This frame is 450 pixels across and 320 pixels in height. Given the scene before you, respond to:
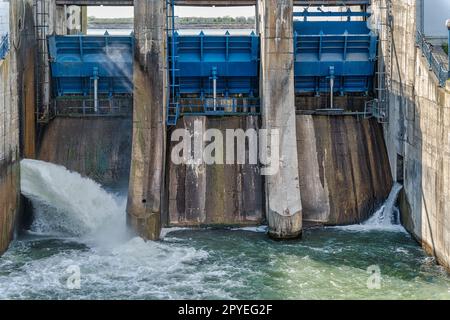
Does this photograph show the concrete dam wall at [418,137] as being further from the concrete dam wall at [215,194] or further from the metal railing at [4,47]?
the metal railing at [4,47]

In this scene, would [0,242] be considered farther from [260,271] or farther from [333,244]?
[333,244]

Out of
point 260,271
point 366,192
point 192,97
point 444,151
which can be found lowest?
point 260,271

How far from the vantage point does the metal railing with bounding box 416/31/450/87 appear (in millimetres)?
19438

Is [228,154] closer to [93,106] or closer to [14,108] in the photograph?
[93,106]

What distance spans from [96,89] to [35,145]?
9.65 feet

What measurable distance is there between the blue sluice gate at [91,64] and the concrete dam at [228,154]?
5 centimetres

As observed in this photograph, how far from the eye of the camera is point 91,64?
25766mm

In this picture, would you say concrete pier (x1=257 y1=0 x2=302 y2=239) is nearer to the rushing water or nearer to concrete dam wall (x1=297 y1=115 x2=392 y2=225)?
the rushing water

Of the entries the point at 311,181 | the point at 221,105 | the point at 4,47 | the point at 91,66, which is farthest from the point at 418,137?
the point at 4,47

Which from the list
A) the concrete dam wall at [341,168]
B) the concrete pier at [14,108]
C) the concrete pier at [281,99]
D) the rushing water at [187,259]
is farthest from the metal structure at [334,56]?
the concrete pier at [14,108]

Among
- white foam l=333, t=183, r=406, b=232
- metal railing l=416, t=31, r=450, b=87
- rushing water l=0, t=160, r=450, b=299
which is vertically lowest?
rushing water l=0, t=160, r=450, b=299

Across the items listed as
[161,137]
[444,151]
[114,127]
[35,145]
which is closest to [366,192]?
[444,151]

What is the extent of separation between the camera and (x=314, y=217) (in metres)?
23.4

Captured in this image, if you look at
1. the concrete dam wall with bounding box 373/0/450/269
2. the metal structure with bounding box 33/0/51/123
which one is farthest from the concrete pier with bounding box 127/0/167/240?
the concrete dam wall with bounding box 373/0/450/269
